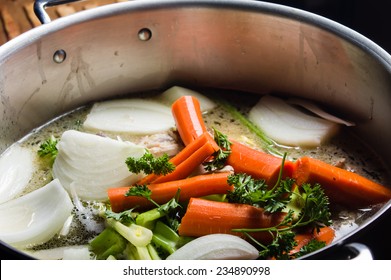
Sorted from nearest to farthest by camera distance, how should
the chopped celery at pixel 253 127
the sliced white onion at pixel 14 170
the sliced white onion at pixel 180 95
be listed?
1. the sliced white onion at pixel 14 170
2. the chopped celery at pixel 253 127
3. the sliced white onion at pixel 180 95

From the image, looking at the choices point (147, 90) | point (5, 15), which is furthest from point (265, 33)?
point (5, 15)

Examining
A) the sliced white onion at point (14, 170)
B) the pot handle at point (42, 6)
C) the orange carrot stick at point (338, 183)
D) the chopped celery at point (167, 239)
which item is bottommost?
the orange carrot stick at point (338, 183)

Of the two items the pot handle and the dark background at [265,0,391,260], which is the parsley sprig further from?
the dark background at [265,0,391,260]

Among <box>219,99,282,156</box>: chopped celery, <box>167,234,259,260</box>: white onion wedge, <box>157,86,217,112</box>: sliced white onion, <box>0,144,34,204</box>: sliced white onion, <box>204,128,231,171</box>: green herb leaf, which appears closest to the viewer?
<box>167,234,259,260</box>: white onion wedge

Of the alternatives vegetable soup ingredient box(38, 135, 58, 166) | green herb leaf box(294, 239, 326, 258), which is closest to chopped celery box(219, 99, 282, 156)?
green herb leaf box(294, 239, 326, 258)

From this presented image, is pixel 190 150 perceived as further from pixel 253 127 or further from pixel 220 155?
pixel 253 127

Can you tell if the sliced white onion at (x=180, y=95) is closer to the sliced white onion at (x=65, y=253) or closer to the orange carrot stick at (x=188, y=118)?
the orange carrot stick at (x=188, y=118)

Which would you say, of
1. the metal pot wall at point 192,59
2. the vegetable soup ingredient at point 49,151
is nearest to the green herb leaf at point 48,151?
the vegetable soup ingredient at point 49,151
